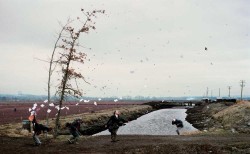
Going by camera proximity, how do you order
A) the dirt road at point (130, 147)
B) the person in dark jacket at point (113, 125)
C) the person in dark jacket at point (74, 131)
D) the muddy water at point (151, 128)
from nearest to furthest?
the dirt road at point (130, 147)
the person in dark jacket at point (74, 131)
the person in dark jacket at point (113, 125)
the muddy water at point (151, 128)

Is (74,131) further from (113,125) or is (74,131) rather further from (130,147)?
(130,147)

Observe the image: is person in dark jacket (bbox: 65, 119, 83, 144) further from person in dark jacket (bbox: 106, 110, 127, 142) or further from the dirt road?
person in dark jacket (bbox: 106, 110, 127, 142)

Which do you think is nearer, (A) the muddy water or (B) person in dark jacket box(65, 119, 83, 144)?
(B) person in dark jacket box(65, 119, 83, 144)

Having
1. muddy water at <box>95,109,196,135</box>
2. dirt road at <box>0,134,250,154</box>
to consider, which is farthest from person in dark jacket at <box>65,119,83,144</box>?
muddy water at <box>95,109,196,135</box>

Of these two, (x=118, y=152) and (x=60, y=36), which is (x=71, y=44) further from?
(x=118, y=152)

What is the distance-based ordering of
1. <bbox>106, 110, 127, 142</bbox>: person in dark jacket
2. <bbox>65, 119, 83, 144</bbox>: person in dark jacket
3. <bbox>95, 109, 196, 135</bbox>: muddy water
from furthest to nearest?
1. <bbox>95, 109, 196, 135</bbox>: muddy water
2. <bbox>106, 110, 127, 142</bbox>: person in dark jacket
3. <bbox>65, 119, 83, 144</bbox>: person in dark jacket

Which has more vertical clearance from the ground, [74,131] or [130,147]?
[74,131]

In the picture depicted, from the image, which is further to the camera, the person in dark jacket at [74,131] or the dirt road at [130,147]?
the person in dark jacket at [74,131]

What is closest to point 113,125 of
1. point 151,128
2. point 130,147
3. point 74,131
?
point 74,131

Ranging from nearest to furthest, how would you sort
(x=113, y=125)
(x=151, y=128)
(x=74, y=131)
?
(x=74, y=131) < (x=113, y=125) < (x=151, y=128)

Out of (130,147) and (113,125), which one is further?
(113,125)

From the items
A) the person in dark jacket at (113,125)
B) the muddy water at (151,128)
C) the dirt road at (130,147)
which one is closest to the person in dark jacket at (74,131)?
the dirt road at (130,147)

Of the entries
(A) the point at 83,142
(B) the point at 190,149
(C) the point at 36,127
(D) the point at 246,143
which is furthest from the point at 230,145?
(C) the point at 36,127

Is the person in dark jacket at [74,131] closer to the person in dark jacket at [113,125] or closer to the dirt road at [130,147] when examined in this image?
the dirt road at [130,147]
